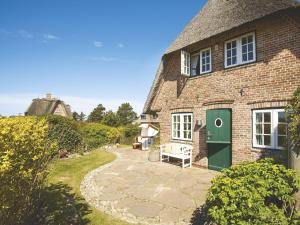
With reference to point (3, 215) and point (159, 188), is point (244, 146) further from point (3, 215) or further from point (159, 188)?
point (3, 215)

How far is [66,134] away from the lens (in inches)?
674

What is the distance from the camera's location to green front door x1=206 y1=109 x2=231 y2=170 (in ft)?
32.1

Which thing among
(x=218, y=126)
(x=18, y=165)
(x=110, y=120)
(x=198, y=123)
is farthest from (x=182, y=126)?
(x=110, y=120)

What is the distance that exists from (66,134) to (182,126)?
9530 mm

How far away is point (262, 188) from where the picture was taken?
418 cm

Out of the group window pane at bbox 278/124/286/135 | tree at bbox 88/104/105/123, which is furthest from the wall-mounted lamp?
tree at bbox 88/104/105/123

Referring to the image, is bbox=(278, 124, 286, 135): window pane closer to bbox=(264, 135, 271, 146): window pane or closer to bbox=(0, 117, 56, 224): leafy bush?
bbox=(264, 135, 271, 146): window pane

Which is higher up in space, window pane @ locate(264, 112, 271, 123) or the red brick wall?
the red brick wall

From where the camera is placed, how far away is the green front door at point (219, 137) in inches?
385

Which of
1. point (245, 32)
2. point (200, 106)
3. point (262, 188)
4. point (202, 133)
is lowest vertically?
point (262, 188)

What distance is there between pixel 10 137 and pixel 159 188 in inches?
210

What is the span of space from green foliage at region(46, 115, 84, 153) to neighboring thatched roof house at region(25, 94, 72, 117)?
25.7m

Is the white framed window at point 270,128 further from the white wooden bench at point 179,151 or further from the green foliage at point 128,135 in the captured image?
the green foliage at point 128,135

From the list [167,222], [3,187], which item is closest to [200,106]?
[167,222]
